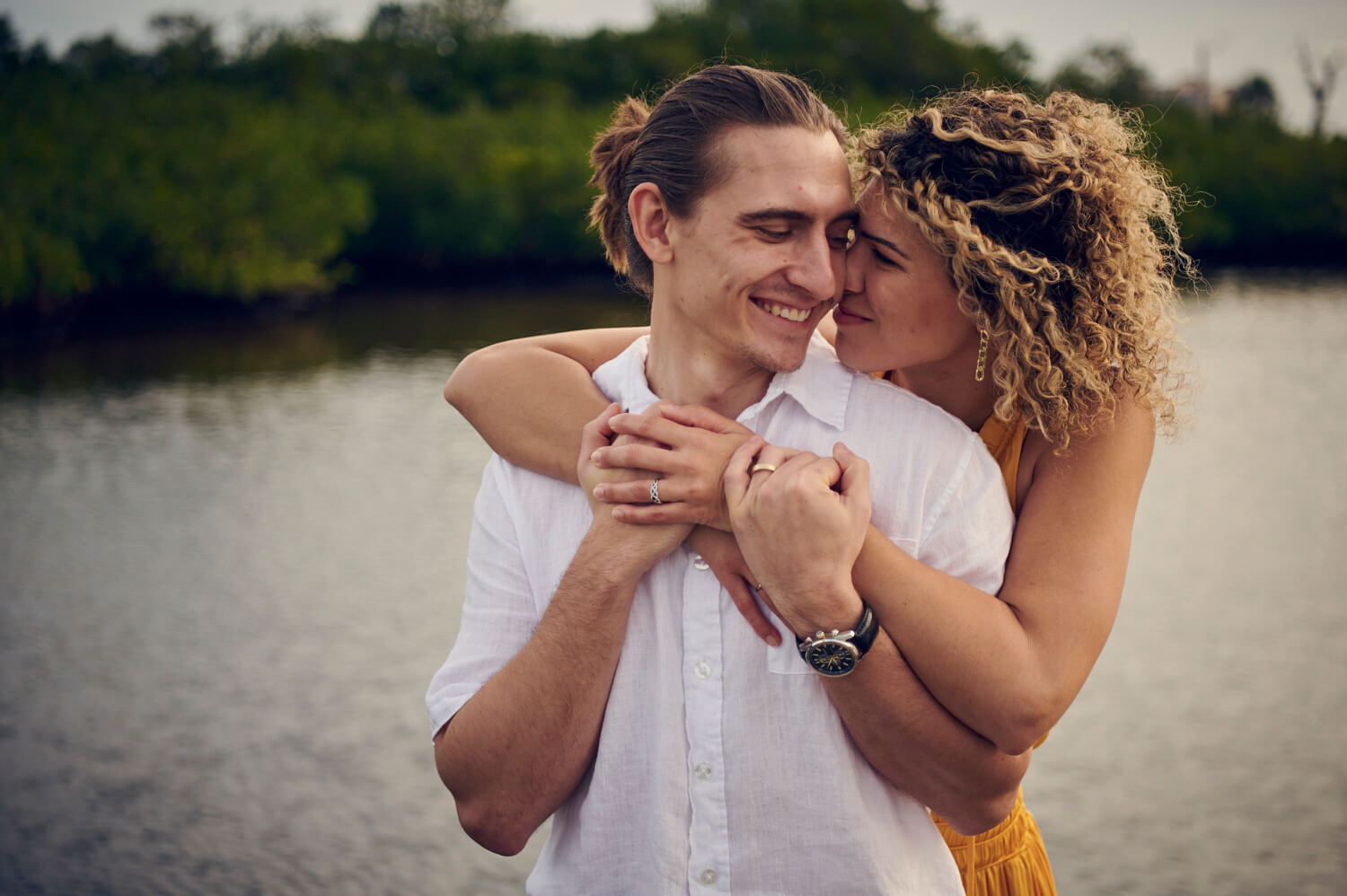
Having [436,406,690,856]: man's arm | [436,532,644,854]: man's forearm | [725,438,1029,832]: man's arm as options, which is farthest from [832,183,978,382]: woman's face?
[436,532,644,854]: man's forearm

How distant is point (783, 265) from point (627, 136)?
0.57 metres

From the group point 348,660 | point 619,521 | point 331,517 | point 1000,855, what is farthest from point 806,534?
point 331,517

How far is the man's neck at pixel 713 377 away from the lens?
225cm

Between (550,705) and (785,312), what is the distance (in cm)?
83

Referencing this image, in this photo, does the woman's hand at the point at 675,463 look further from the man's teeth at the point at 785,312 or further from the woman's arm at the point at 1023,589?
the man's teeth at the point at 785,312

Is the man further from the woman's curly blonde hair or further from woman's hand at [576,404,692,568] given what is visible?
the woman's curly blonde hair

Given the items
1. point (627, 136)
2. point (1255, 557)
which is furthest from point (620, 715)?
point (1255, 557)

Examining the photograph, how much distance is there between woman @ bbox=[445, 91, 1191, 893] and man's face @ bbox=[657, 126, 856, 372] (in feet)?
0.48

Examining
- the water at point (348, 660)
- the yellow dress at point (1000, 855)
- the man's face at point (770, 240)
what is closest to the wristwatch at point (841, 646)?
the man's face at point (770, 240)

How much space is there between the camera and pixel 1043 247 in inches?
83.6

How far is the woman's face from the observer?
2.23 meters

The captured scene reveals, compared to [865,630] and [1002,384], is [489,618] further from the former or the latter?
[1002,384]

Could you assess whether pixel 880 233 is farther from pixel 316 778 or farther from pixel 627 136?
pixel 316 778

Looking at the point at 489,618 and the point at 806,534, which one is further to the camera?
the point at 489,618
